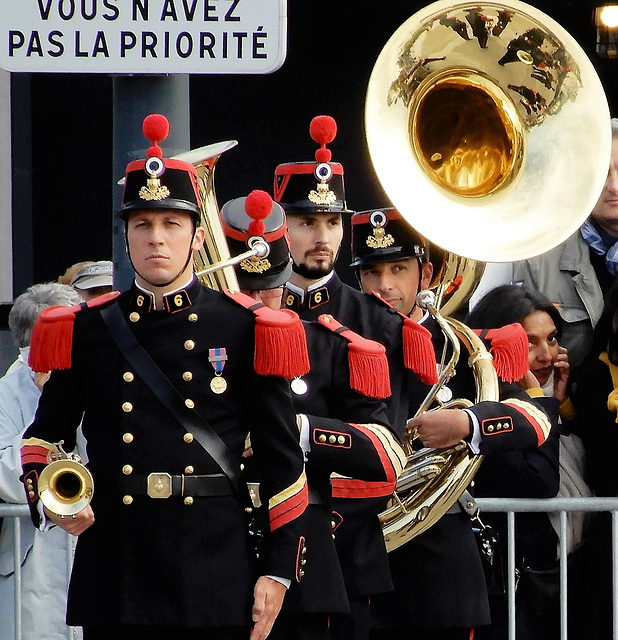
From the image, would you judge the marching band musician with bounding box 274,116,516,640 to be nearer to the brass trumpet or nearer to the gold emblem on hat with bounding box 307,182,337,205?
the gold emblem on hat with bounding box 307,182,337,205

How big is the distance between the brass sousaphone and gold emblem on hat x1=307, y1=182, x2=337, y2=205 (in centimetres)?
53

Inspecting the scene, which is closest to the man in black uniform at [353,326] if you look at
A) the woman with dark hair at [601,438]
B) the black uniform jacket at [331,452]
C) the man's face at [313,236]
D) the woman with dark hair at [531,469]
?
the man's face at [313,236]

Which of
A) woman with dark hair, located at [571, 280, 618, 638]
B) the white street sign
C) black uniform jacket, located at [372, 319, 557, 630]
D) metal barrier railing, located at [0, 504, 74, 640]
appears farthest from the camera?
woman with dark hair, located at [571, 280, 618, 638]

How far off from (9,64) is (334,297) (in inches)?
50.1

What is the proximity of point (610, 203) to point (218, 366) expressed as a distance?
2683mm

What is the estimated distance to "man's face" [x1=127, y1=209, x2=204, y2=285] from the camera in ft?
13.0

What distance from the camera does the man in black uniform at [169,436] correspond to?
3.95m

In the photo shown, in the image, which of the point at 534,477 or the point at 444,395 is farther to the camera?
the point at 534,477

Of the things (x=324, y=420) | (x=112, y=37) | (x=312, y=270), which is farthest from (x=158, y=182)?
(x=312, y=270)

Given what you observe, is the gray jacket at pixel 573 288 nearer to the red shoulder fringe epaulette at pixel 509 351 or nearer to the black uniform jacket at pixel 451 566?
the red shoulder fringe epaulette at pixel 509 351

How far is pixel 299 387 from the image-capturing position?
466 cm

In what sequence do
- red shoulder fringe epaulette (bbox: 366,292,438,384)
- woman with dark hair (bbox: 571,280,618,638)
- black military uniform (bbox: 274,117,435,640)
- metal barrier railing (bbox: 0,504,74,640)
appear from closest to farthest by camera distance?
black military uniform (bbox: 274,117,435,640)
red shoulder fringe epaulette (bbox: 366,292,438,384)
metal barrier railing (bbox: 0,504,74,640)
woman with dark hair (bbox: 571,280,618,638)

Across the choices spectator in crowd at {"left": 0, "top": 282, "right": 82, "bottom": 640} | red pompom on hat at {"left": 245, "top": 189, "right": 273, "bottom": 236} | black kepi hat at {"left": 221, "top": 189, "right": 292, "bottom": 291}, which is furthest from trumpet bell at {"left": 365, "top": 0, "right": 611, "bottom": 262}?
spectator in crowd at {"left": 0, "top": 282, "right": 82, "bottom": 640}

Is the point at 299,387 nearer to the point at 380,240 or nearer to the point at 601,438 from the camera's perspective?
the point at 380,240
